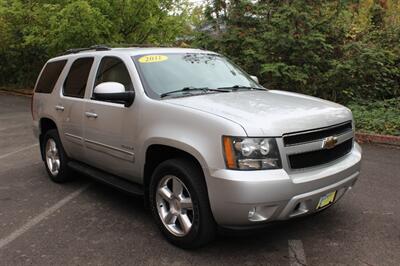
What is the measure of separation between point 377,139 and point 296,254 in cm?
498

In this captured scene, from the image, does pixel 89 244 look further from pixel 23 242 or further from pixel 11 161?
pixel 11 161

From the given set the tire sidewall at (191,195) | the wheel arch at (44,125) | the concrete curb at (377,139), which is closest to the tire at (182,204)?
the tire sidewall at (191,195)

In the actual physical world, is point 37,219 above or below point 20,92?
above

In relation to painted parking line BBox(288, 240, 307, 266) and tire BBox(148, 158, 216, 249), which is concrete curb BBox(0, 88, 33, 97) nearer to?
tire BBox(148, 158, 216, 249)

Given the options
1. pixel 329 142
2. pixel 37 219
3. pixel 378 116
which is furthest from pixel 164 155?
pixel 378 116

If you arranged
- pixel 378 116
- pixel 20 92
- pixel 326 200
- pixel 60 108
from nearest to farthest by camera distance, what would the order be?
pixel 326 200 < pixel 60 108 < pixel 378 116 < pixel 20 92

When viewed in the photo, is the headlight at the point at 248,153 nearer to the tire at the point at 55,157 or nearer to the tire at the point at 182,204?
the tire at the point at 182,204

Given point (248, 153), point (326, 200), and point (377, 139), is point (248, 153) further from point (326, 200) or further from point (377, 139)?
point (377, 139)

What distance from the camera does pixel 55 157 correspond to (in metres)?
6.06

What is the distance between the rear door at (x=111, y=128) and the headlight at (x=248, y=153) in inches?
49.0

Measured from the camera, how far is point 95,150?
4.96 metres

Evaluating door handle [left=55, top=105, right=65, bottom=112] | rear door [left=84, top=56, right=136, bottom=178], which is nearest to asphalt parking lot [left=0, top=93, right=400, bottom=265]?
rear door [left=84, top=56, right=136, bottom=178]

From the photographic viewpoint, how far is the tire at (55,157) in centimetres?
583

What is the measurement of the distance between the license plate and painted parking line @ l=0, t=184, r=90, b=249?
287 centimetres
